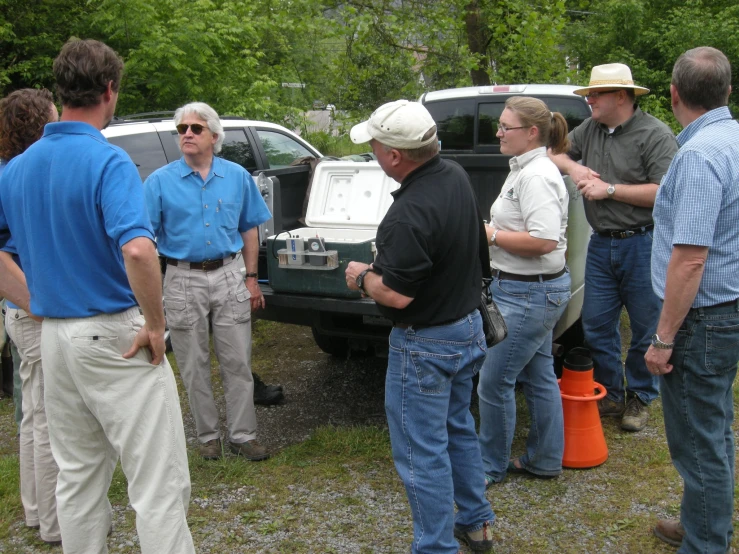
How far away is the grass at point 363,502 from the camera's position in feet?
10.6

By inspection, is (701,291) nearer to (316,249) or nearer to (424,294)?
(424,294)

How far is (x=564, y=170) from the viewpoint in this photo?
4227mm

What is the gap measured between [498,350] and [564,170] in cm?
→ 138

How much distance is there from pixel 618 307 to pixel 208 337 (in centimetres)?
242

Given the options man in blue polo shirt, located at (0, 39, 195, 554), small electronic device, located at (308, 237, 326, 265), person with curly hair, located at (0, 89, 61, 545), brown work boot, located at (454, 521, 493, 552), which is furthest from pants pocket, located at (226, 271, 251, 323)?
brown work boot, located at (454, 521, 493, 552)

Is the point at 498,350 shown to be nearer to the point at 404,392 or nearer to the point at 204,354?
the point at 404,392

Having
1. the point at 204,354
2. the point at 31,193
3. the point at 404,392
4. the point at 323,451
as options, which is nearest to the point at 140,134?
the point at 204,354

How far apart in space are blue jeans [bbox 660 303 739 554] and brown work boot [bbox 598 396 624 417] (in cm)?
151

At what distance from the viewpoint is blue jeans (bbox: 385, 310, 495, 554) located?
8.84 feet

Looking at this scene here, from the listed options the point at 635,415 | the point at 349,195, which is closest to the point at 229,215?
the point at 349,195

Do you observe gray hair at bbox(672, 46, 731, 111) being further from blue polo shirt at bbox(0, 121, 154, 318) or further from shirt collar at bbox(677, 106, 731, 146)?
blue polo shirt at bbox(0, 121, 154, 318)

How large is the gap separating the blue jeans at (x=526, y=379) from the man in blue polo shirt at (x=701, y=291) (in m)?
0.68

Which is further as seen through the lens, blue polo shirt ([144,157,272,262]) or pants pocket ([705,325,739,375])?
blue polo shirt ([144,157,272,262])

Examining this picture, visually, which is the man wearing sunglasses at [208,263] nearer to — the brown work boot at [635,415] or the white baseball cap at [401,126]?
the white baseball cap at [401,126]
